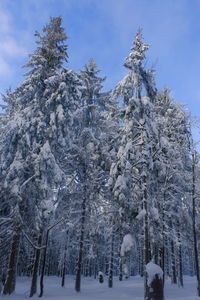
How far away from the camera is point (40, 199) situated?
13992 mm

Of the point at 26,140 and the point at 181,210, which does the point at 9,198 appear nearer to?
the point at 26,140

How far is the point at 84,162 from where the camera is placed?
1952 centimetres

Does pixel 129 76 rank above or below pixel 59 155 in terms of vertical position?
above

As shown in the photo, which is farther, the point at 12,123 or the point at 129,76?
the point at 129,76

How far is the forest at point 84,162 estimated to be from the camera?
42.5 ft

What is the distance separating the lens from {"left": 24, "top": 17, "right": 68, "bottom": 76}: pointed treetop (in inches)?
664

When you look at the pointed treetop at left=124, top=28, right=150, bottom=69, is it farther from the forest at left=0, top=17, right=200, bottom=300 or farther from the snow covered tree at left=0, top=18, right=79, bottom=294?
the snow covered tree at left=0, top=18, right=79, bottom=294

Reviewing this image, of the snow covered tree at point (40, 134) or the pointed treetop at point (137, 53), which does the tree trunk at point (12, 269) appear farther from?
the pointed treetop at point (137, 53)

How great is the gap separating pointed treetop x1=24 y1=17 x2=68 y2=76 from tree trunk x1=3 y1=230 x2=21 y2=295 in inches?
429

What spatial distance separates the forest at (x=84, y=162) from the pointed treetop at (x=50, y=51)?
7cm

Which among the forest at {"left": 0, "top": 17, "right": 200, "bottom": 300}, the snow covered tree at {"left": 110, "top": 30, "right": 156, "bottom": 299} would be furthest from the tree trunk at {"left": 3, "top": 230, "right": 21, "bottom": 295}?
the snow covered tree at {"left": 110, "top": 30, "right": 156, "bottom": 299}

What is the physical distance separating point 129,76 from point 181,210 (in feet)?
40.4

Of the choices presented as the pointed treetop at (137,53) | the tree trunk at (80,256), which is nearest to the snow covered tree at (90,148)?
the tree trunk at (80,256)

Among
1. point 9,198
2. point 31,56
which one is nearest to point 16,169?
point 9,198
